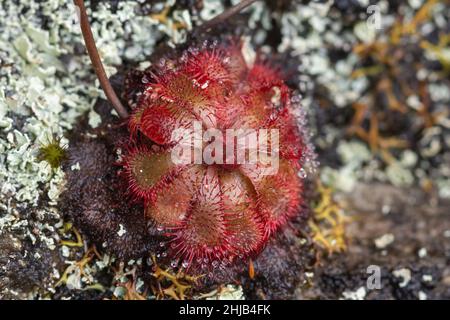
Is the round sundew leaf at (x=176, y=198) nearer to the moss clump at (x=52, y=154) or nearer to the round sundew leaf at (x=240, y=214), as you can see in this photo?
the round sundew leaf at (x=240, y=214)

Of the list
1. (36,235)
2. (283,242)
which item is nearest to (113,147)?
(36,235)

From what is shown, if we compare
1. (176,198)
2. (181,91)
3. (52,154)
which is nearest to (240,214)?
(176,198)

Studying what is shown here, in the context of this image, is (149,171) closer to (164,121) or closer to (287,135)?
(164,121)

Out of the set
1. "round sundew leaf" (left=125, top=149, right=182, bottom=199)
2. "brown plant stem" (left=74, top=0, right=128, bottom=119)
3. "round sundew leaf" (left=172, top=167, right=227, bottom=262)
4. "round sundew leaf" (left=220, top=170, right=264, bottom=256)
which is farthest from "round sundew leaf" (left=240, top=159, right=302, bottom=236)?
"brown plant stem" (left=74, top=0, right=128, bottom=119)

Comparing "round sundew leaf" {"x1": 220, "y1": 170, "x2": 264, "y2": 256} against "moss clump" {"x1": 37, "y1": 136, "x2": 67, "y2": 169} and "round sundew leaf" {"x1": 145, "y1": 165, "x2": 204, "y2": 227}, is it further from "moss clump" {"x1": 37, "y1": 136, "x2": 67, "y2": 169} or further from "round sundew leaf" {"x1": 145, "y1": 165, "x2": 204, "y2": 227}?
"moss clump" {"x1": 37, "y1": 136, "x2": 67, "y2": 169}

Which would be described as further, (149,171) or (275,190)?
(275,190)
